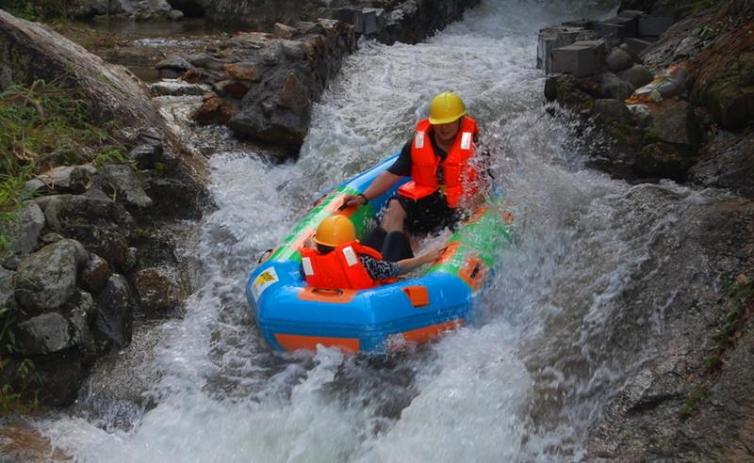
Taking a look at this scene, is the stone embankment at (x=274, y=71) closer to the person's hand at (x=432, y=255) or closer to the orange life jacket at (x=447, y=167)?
the orange life jacket at (x=447, y=167)

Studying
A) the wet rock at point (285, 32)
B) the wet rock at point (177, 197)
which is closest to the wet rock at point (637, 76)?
the wet rock at point (177, 197)

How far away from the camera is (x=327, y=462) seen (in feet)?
13.1

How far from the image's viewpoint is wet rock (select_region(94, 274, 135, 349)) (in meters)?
4.76

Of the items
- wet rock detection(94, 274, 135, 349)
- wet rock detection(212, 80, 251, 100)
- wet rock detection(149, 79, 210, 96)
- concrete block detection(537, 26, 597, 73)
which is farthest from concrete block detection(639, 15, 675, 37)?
wet rock detection(94, 274, 135, 349)

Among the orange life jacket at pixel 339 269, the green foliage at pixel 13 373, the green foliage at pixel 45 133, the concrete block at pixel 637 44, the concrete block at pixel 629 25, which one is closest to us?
the green foliage at pixel 13 373

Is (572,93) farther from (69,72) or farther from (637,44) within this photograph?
(69,72)

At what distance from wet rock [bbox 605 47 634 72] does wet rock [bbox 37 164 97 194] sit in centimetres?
456

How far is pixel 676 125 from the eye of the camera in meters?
→ 6.23

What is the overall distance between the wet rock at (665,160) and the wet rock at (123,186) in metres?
3.74

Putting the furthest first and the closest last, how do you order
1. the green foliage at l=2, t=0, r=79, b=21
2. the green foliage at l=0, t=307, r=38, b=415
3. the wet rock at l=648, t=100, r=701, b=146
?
the green foliage at l=2, t=0, r=79, b=21
the wet rock at l=648, t=100, r=701, b=146
the green foliage at l=0, t=307, r=38, b=415

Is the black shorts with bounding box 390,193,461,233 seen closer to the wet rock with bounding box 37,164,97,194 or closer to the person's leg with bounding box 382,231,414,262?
the person's leg with bounding box 382,231,414,262

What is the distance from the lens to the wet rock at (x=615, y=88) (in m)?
6.85

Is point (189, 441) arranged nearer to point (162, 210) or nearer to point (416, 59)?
point (162, 210)

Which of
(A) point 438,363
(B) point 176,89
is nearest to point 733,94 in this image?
(A) point 438,363
